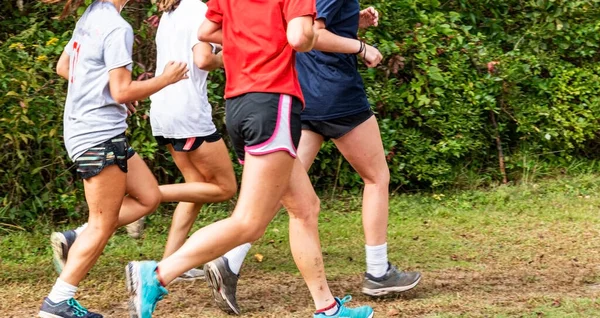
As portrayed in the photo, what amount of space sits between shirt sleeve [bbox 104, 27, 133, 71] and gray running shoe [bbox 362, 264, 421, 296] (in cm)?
183

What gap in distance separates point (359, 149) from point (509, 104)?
11.4ft

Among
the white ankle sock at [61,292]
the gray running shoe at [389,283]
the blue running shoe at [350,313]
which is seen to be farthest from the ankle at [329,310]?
the white ankle sock at [61,292]

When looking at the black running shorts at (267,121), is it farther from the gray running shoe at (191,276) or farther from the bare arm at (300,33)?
the gray running shoe at (191,276)

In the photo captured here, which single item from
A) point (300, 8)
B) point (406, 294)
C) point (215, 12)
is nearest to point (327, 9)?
point (215, 12)

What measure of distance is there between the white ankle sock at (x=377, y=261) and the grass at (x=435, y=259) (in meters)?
0.17

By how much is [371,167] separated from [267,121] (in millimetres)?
1117

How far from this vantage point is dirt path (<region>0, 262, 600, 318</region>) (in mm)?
5254

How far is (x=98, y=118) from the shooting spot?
479 cm

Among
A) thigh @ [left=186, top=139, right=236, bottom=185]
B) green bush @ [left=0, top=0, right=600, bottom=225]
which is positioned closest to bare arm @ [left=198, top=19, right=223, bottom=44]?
thigh @ [left=186, top=139, right=236, bottom=185]

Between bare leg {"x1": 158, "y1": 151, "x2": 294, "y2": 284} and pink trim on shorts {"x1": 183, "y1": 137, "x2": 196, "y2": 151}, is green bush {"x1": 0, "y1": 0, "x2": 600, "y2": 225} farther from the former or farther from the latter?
bare leg {"x1": 158, "y1": 151, "x2": 294, "y2": 284}

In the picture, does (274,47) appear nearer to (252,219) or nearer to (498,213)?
(252,219)

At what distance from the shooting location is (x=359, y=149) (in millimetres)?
5262

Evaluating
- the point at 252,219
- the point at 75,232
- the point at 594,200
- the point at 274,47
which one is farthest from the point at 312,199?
the point at 594,200

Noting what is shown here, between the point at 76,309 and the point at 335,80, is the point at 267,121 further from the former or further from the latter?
the point at 76,309
